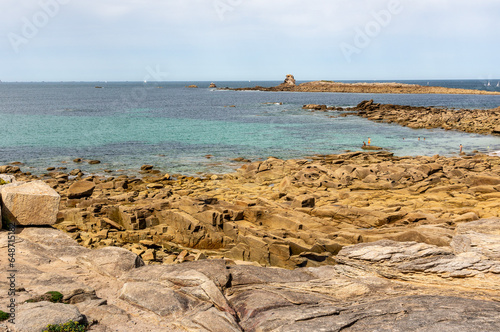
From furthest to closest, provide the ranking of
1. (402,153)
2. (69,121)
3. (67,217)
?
1. (69,121)
2. (402,153)
3. (67,217)

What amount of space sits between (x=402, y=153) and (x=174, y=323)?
39433mm

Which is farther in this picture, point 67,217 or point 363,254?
point 67,217

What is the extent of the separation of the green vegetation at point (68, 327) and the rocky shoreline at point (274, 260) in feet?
0.73

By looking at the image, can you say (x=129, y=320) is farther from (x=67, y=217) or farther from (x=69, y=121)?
(x=69, y=121)

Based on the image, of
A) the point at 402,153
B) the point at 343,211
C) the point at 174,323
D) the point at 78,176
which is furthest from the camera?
the point at 402,153

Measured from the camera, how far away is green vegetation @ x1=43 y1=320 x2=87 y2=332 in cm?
783

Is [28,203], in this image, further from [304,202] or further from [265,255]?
[304,202]

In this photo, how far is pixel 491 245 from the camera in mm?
11484

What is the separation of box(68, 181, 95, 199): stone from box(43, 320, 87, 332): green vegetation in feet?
62.0

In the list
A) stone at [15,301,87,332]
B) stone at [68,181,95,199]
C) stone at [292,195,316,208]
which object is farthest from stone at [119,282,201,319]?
stone at [68,181,95,199]

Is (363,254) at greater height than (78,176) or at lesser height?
greater

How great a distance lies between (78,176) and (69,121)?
45422 millimetres

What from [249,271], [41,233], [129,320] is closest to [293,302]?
[249,271]

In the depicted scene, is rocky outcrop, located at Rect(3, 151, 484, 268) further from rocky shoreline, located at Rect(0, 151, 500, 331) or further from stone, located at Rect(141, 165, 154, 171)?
stone, located at Rect(141, 165, 154, 171)
